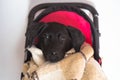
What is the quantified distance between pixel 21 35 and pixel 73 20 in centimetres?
49

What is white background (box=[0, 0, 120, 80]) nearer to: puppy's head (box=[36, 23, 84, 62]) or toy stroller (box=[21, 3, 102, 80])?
toy stroller (box=[21, 3, 102, 80])

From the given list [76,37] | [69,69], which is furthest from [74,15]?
[69,69]

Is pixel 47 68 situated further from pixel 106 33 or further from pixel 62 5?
pixel 106 33

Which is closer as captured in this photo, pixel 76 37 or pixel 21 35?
pixel 76 37

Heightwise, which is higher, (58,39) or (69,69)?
(58,39)

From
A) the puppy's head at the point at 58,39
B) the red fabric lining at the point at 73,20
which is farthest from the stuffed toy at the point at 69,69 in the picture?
the red fabric lining at the point at 73,20

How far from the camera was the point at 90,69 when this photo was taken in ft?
4.13

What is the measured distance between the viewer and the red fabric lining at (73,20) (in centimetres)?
146

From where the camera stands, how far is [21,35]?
1.82m

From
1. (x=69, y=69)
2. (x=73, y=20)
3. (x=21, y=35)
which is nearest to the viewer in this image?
(x=69, y=69)

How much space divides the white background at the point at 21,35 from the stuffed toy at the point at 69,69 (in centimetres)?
49

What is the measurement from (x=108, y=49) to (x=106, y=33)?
0.11 metres

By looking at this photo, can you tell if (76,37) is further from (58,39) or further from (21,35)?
(21,35)

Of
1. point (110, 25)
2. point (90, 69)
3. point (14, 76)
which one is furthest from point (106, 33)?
point (14, 76)
